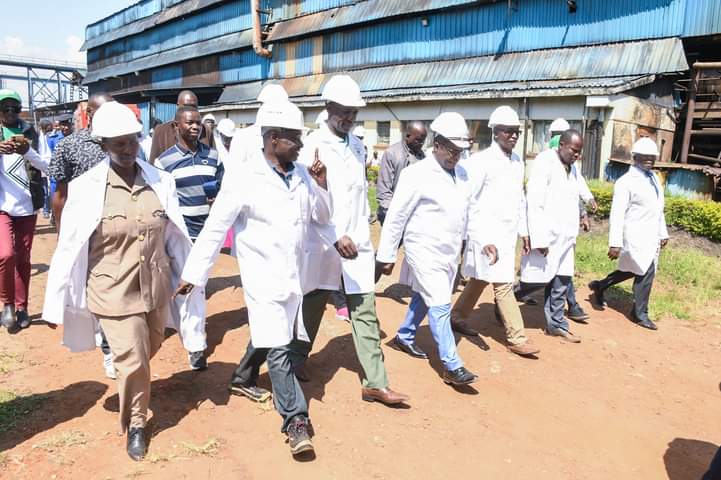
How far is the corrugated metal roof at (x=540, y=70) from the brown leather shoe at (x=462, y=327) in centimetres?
949

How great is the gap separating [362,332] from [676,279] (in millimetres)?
5829

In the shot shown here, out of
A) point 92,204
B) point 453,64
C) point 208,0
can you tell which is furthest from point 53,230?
point 208,0

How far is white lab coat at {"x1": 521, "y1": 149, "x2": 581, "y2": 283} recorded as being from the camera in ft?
18.6

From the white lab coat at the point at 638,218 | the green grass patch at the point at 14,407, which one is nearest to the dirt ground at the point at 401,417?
the green grass patch at the point at 14,407

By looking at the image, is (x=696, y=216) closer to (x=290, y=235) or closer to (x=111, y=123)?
(x=290, y=235)

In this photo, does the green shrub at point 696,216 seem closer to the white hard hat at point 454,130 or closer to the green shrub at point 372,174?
the white hard hat at point 454,130

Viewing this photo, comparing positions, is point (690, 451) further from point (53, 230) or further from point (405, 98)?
point (405, 98)

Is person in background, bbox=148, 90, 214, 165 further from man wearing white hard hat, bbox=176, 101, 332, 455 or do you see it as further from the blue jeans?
A: the blue jeans

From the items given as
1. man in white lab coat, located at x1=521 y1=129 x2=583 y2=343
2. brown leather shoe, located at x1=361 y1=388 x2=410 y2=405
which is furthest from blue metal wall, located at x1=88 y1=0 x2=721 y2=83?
brown leather shoe, located at x1=361 y1=388 x2=410 y2=405

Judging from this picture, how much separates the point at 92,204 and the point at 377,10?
68.1ft

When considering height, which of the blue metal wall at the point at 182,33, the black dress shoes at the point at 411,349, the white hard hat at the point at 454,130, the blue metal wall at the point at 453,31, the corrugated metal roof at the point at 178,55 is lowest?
the black dress shoes at the point at 411,349

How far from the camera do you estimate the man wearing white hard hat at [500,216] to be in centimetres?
509

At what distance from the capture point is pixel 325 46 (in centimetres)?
2486

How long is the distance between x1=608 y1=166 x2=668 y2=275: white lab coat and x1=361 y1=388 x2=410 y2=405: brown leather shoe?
3.47 m
